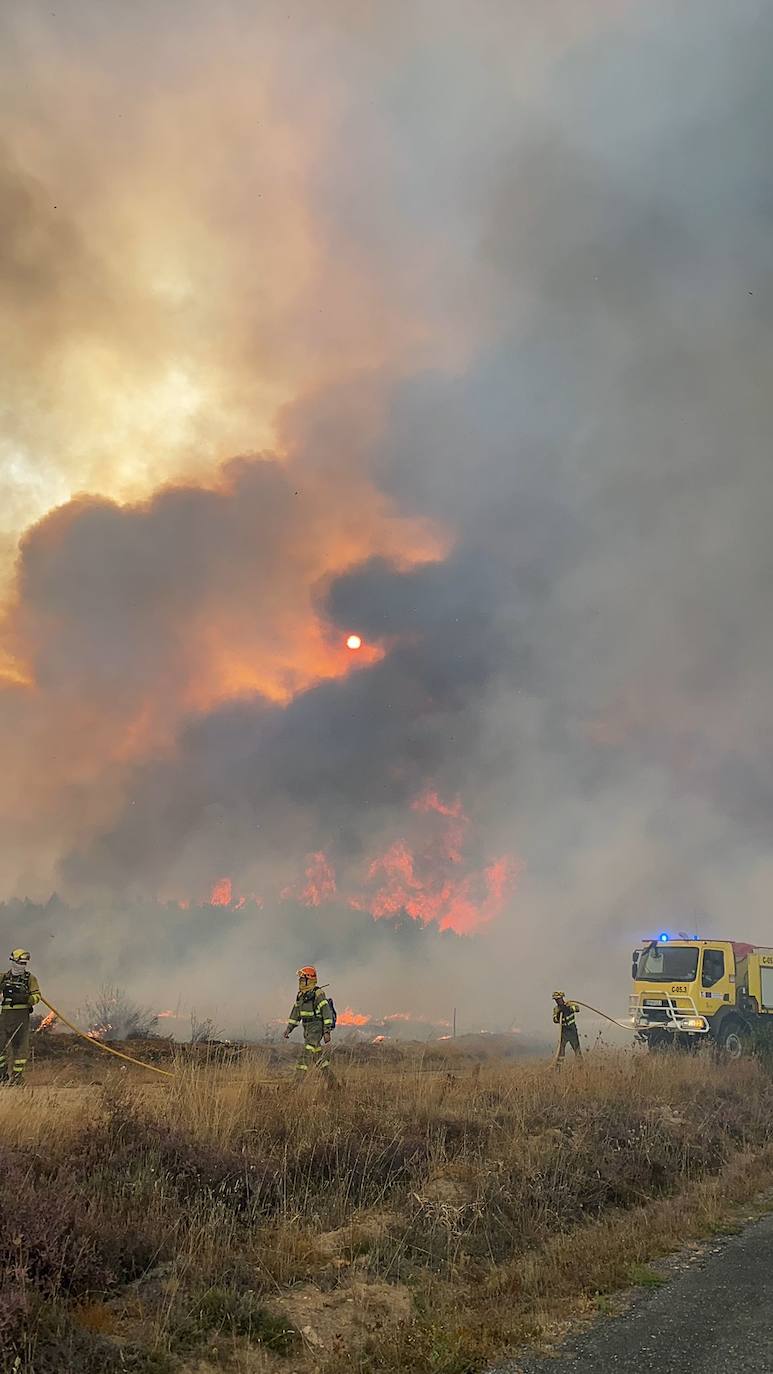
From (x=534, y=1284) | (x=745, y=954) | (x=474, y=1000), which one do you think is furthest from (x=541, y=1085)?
(x=474, y=1000)

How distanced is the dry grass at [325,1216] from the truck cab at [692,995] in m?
10.2

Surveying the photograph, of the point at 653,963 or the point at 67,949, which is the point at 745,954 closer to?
the point at 653,963

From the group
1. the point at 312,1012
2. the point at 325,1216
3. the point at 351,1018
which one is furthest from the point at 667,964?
the point at 351,1018

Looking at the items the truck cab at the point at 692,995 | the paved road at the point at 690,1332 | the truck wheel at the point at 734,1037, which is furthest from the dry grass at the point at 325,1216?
the truck cab at the point at 692,995

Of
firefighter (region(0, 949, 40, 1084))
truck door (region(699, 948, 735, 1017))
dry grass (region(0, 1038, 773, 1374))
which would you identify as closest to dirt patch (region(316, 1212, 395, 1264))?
dry grass (region(0, 1038, 773, 1374))

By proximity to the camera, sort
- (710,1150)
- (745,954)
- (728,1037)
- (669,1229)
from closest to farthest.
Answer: (669,1229) → (710,1150) → (728,1037) → (745,954)

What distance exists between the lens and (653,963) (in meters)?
23.3

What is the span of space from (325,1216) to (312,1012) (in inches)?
269

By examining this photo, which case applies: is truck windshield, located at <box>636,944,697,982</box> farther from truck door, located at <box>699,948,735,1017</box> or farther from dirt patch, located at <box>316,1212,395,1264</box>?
dirt patch, located at <box>316,1212,395,1264</box>

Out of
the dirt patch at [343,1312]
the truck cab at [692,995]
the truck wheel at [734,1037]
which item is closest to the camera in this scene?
the dirt patch at [343,1312]

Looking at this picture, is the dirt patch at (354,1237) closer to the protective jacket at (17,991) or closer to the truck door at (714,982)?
the protective jacket at (17,991)

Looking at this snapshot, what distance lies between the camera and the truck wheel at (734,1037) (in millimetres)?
20763

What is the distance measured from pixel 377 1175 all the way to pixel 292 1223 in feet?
5.77

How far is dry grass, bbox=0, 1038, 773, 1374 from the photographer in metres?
5.43
